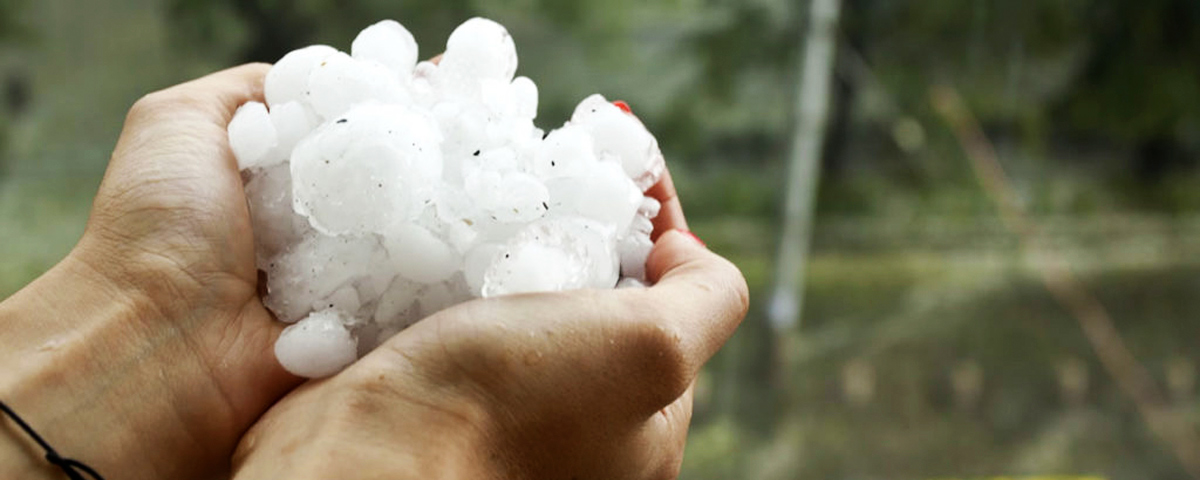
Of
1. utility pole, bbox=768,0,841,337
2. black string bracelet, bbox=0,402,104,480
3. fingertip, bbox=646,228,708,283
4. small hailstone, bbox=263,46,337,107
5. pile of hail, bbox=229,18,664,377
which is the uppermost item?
small hailstone, bbox=263,46,337,107

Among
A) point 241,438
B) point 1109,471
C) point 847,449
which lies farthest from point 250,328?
point 1109,471

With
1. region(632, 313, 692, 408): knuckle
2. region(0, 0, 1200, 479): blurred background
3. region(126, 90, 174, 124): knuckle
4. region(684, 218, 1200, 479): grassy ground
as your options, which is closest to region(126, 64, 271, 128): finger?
region(126, 90, 174, 124): knuckle

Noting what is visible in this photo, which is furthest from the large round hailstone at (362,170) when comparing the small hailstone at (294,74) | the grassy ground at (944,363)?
the grassy ground at (944,363)

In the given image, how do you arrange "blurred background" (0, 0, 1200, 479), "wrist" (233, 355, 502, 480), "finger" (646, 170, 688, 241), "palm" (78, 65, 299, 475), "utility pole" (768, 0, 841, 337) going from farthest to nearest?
"utility pole" (768, 0, 841, 337) < "blurred background" (0, 0, 1200, 479) < "finger" (646, 170, 688, 241) < "palm" (78, 65, 299, 475) < "wrist" (233, 355, 502, 480)

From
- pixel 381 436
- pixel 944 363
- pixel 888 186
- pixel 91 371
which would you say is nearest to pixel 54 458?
pixel 91 371

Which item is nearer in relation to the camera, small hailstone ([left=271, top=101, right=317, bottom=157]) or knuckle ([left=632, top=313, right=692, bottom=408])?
knuckle ([left=632, top=313, right=692, bottom=408])

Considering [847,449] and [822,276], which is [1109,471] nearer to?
[847,449]

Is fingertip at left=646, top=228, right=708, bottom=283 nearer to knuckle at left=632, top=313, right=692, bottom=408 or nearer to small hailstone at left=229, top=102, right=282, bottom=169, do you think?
knuckle at left=632, top=313, right=692, bottom=408
